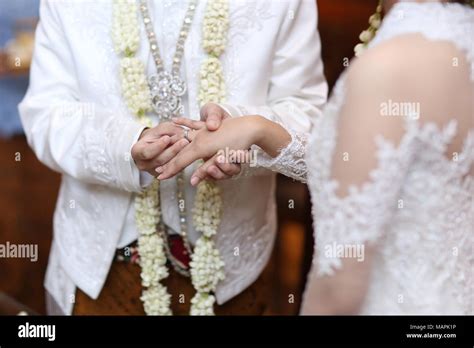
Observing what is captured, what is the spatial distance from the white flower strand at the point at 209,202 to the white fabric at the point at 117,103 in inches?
1.0

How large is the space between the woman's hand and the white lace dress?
27cm

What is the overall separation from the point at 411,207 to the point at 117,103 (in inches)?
32.4

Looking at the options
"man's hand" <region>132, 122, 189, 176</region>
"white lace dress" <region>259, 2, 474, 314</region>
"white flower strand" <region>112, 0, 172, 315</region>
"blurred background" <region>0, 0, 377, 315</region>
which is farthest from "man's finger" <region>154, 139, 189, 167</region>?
"blurred background" <region>0, 0, 377, 315</region>

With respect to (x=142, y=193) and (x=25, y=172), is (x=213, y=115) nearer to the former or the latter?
(x=142, y=193)

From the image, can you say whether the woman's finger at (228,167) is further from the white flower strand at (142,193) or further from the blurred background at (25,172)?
the blurred background at (25,172)

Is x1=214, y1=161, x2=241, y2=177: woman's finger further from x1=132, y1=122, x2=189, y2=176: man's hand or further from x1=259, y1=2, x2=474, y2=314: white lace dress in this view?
x1=259, y1=2, x2=474, y2=314: white lace dress

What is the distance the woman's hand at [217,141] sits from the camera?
4.63 feet

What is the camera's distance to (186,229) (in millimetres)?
1708

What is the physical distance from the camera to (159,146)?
4.92 feet

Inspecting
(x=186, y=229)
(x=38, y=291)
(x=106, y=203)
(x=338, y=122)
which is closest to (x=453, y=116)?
(x=338, y=122)

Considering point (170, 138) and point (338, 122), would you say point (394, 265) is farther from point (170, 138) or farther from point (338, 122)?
point (170, 138)

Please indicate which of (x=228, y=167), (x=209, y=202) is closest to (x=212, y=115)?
(x=228, y=167)

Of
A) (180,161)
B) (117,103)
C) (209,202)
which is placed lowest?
(209,202)

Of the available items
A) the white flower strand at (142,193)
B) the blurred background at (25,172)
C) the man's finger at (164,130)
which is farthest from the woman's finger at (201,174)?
the blurred background at (25,172)
